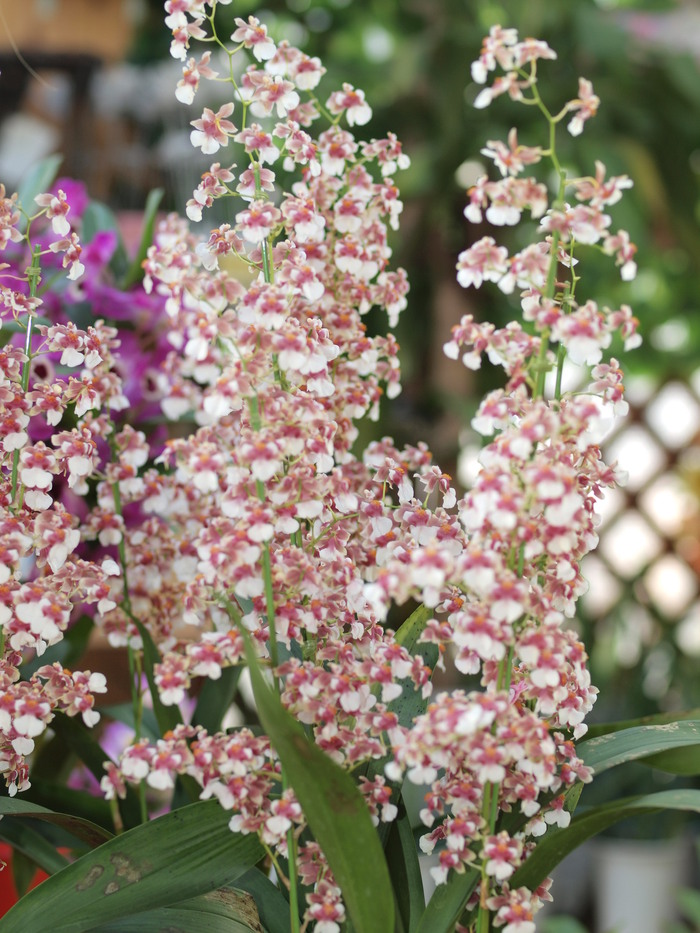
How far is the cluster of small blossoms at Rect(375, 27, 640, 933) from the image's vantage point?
26cm

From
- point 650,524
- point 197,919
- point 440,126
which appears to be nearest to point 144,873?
point 197,919

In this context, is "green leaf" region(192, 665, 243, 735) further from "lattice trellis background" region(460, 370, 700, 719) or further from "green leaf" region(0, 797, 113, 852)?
"lattice trellis background" region(460, 370, 700, 719)

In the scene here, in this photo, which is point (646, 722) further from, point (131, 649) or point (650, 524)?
point (650, 524)

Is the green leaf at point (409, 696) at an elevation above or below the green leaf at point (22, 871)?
above

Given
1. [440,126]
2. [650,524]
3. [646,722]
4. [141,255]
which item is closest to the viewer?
[646,722]

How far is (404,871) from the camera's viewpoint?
0.34 meters

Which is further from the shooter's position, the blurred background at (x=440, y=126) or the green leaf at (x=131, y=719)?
the blurred background at (x=440, y=126)

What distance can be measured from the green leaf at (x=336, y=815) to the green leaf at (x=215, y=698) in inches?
5.6

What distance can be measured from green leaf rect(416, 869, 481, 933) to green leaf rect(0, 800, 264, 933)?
Result: 0.05 meters

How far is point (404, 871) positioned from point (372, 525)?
4.4 inches

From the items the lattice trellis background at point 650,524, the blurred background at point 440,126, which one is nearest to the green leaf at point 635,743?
the blurred background at point 440,126

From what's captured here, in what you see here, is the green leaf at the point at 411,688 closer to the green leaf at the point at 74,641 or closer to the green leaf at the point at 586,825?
the green leaf at the point at 586,825

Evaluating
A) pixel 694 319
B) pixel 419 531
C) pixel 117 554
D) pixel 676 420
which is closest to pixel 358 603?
pixel 419 531

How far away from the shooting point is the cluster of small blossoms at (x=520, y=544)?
0.26 m
